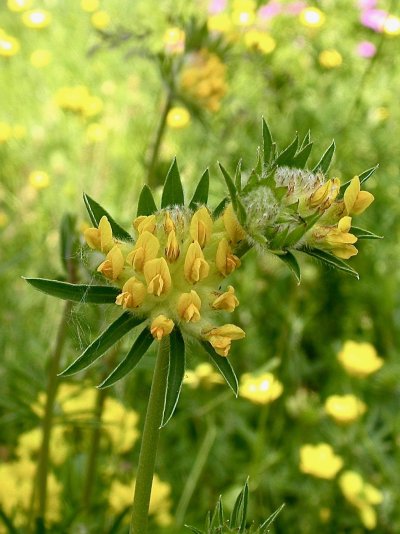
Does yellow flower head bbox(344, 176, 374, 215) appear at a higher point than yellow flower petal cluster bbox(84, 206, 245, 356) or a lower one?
higher

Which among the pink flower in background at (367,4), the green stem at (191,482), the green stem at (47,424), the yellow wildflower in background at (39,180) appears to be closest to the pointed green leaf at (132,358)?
the green stem at (47,424)

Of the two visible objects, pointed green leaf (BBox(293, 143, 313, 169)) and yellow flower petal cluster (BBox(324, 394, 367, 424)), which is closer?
pointed green leaf (BBox(293, 143, 313, 169))

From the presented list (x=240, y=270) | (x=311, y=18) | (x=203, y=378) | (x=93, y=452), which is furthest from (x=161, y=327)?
(x=311, y=18)

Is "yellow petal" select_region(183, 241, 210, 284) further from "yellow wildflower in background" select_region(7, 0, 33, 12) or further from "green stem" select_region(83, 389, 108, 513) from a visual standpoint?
"yellow wildflower in background" select_region(7, 0, 33, 12)

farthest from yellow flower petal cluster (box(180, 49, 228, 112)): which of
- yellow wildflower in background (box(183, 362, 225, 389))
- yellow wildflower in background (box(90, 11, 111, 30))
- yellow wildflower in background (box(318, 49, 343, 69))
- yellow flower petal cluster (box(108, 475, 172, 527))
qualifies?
yellow wildflower in background (box(90, 11, 111, 30))

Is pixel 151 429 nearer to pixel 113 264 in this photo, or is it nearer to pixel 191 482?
pixel 113 264

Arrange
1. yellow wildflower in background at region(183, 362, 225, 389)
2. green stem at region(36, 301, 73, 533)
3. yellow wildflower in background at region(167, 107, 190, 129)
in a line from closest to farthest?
green stem at region(36, 301, 73, 533), yellow wildflower in background at region(183, 362, 225, 389), yellow wildflower in background at region(167, 107, 190, 129)
